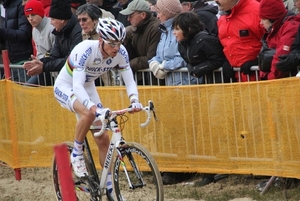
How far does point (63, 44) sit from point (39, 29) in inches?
36.9

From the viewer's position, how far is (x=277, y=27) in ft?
28.2

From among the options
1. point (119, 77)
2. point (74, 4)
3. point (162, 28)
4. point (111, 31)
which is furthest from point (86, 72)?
point (74, 4)

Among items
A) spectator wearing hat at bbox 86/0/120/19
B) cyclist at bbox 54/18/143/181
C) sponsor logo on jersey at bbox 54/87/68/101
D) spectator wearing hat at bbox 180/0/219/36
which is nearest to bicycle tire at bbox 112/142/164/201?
cyclist at bbox 54/18/143/181

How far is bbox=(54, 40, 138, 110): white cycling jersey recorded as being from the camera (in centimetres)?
823

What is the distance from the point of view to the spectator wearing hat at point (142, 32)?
34.0 ft

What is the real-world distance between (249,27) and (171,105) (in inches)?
55.0

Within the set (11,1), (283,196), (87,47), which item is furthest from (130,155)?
(11,1)

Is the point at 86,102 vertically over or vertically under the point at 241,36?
under

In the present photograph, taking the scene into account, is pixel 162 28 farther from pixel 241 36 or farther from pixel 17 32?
pixel 17 32

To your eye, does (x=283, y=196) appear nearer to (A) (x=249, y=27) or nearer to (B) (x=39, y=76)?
(A) (x=249, y=27)

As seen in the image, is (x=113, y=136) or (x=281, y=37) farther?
(x=281, y=37)

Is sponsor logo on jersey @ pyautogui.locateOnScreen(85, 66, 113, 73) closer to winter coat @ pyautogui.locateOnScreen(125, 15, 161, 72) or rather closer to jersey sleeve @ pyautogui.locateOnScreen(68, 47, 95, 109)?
jersey sleeve @ pyautogui.locateOnScreen(68, 47, 95, 109)

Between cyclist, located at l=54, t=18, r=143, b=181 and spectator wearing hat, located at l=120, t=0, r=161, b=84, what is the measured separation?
1.69 metres

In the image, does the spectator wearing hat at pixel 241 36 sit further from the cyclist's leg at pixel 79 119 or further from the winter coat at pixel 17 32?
the winter coat at pixel 17 32
